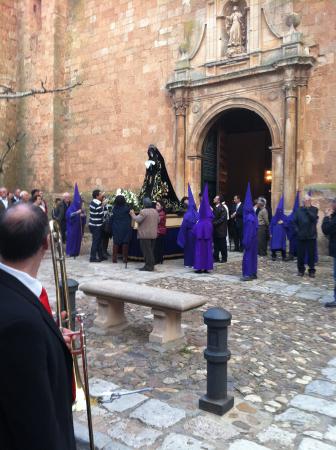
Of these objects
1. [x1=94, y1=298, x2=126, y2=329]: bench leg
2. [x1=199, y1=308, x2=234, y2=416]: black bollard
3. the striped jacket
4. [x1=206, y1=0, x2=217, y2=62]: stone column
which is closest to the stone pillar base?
[x1=199, y1=308, x2=234, y2=416]: black bollard

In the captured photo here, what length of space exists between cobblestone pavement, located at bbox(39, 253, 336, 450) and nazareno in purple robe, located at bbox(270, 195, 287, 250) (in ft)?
13.1

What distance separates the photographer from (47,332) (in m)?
1.35

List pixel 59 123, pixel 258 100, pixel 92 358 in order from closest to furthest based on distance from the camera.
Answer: pixel 92 358, pixel 258 100, pixel 59 123

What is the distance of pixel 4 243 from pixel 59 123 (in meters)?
17.4

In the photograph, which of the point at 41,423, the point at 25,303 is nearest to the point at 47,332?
the point at 25,303

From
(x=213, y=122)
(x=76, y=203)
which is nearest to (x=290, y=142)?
(x=213, y=122)

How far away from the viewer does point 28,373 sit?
1245 millimetres

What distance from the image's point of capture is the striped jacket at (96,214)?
34.4 ft

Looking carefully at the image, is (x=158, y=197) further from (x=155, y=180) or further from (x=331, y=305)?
(x=331, y=305)

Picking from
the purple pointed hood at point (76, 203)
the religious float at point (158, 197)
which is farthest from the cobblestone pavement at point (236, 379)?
the purple pointed hood at point (76, 203)

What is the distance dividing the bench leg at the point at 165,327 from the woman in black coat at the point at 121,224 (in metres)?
5.37

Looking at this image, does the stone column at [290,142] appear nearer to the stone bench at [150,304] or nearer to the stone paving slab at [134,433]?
the stone bench at [150,304]

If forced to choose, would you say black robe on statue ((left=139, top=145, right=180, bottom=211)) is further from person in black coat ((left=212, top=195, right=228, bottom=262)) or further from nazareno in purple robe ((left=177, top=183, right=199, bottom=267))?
person in black coat ((left=212, top=195, right=228, bottom=262))

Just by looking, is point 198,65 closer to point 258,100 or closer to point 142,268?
point 258,100
